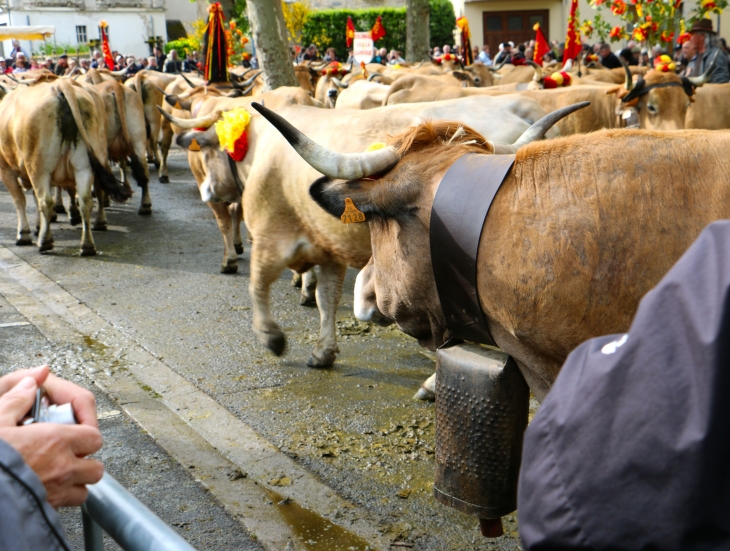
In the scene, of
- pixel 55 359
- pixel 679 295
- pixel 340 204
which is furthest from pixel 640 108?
pixel 679 295

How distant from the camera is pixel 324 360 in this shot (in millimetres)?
5395

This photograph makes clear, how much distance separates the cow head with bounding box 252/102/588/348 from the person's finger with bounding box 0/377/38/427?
1.29 meters

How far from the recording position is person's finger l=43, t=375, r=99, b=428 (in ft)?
5.09

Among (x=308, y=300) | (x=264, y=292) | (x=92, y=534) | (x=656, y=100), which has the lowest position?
(x=308, y=300)

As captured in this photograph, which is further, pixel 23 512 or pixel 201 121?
pixel 201 121

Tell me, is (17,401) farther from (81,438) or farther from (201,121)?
(201,121)

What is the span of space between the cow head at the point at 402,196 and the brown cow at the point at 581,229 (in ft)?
0.04

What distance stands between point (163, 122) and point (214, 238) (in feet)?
16.2

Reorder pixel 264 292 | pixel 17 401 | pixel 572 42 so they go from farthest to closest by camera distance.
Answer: pixel 572 42, pixel 264 292, pixel 17 401

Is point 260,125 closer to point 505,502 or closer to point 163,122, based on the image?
point 505,502

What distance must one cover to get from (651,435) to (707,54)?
11.5 metres

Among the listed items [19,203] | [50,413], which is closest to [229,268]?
[19,203]

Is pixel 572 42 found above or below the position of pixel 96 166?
above

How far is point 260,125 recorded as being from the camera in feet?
18.5
